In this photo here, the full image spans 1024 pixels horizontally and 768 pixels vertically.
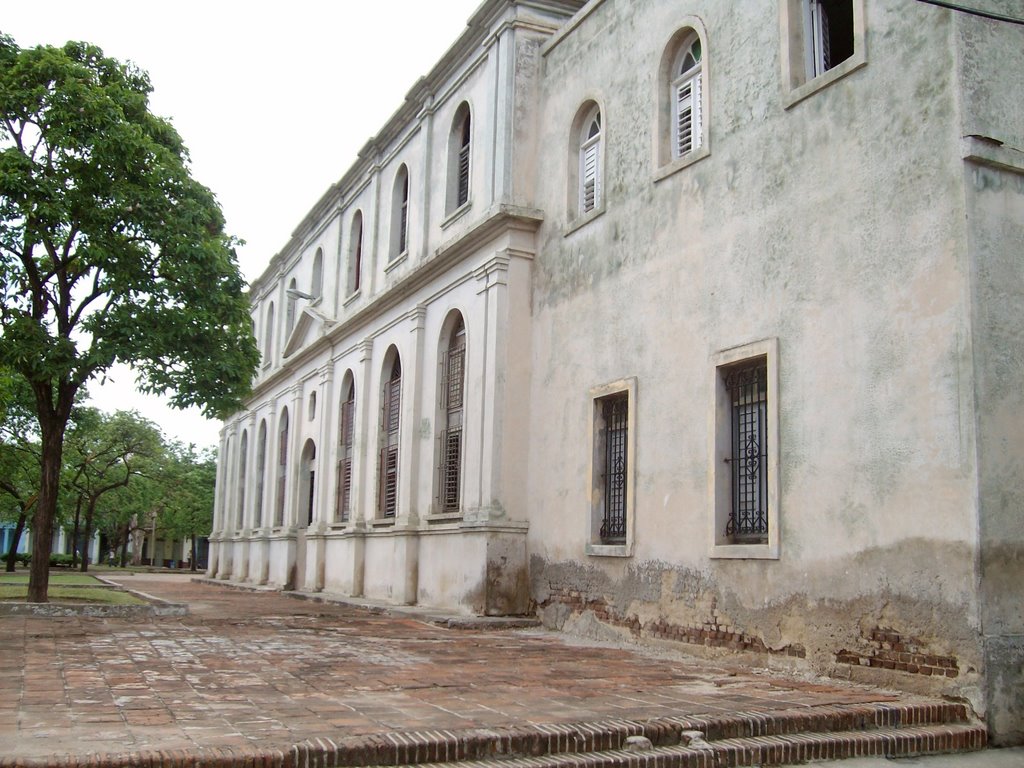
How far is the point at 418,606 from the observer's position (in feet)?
54.7

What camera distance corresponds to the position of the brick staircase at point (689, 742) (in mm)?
5500

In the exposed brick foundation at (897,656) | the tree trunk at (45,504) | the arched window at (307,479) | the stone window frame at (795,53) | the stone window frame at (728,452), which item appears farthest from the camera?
the arched window at (307,479)

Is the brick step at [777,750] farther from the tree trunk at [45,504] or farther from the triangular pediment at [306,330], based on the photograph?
the triangular pediment at [306,330]

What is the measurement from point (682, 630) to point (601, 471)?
277cm

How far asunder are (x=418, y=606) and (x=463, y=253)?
577 centimetres

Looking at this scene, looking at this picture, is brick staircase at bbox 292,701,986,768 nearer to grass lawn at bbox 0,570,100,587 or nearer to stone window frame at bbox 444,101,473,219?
stone window frame at bbox 444,101,473,219

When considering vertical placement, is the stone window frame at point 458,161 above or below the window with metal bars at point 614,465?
above

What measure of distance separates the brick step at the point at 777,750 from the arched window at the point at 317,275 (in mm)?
21653

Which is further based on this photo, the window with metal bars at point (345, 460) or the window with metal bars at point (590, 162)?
the window with metal bars at point (345, 460)

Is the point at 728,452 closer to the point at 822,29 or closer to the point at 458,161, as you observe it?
the point at 822,29

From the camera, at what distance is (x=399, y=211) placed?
824 inches

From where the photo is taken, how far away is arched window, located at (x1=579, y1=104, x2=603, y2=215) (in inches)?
552

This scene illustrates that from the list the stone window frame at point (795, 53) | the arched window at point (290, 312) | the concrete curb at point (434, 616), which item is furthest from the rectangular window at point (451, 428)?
the arched window at point (290, 312)

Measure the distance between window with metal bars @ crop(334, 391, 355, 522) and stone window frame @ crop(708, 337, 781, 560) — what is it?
12.9 metres
